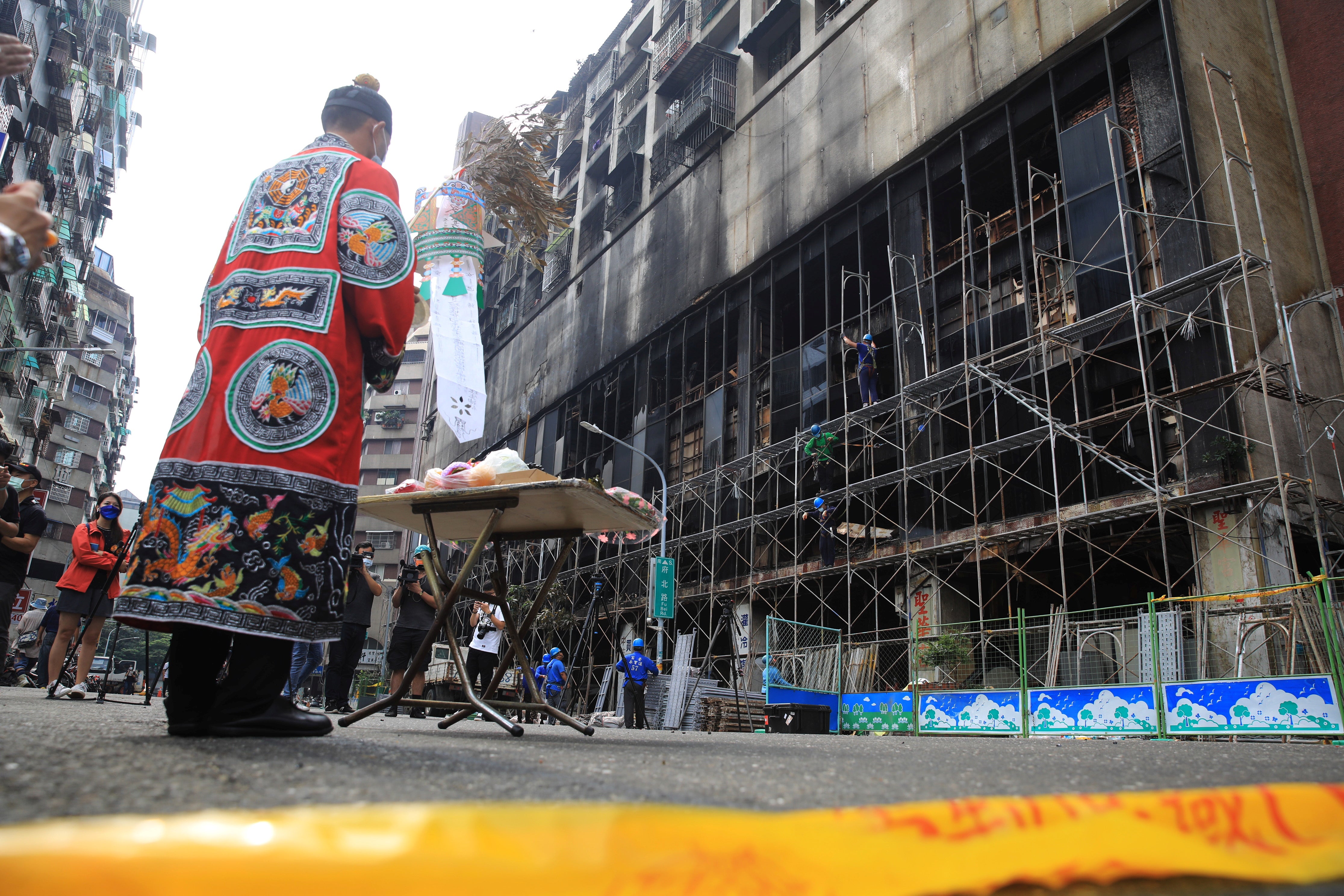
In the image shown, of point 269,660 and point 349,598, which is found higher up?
point 349,598

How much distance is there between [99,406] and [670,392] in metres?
49.4

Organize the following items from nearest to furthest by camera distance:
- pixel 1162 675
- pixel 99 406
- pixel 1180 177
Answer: pixel 1162 675 → pixel 1180 177 → pixel 99 406

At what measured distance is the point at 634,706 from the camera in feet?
38.5

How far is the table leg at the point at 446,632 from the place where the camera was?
10.2 ft

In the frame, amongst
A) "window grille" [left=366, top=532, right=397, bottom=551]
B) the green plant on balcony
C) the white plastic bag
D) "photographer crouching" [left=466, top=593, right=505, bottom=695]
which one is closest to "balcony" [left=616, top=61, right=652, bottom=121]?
the green plant on balcony

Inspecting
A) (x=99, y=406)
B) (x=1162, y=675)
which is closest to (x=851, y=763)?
(x=1162, y=675)

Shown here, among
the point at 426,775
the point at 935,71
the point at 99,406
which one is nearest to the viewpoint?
the point at 426,775

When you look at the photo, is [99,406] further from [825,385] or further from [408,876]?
[408,876]

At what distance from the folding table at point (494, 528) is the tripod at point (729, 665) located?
7.63 metres

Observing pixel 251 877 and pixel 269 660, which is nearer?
pixel 251 877

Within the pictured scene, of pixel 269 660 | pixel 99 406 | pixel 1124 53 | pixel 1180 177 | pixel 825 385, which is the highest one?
pixel 99 406

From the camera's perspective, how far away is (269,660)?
7.07 ft

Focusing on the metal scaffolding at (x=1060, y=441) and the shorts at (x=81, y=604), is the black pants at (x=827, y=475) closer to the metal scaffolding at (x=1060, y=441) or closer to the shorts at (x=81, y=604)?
the metal scaffolding at (x=1060, y=441)

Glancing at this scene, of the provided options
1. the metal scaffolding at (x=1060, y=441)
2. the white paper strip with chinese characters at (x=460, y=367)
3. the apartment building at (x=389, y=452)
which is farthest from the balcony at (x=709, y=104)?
the apartment building at (x=389, y=452)
